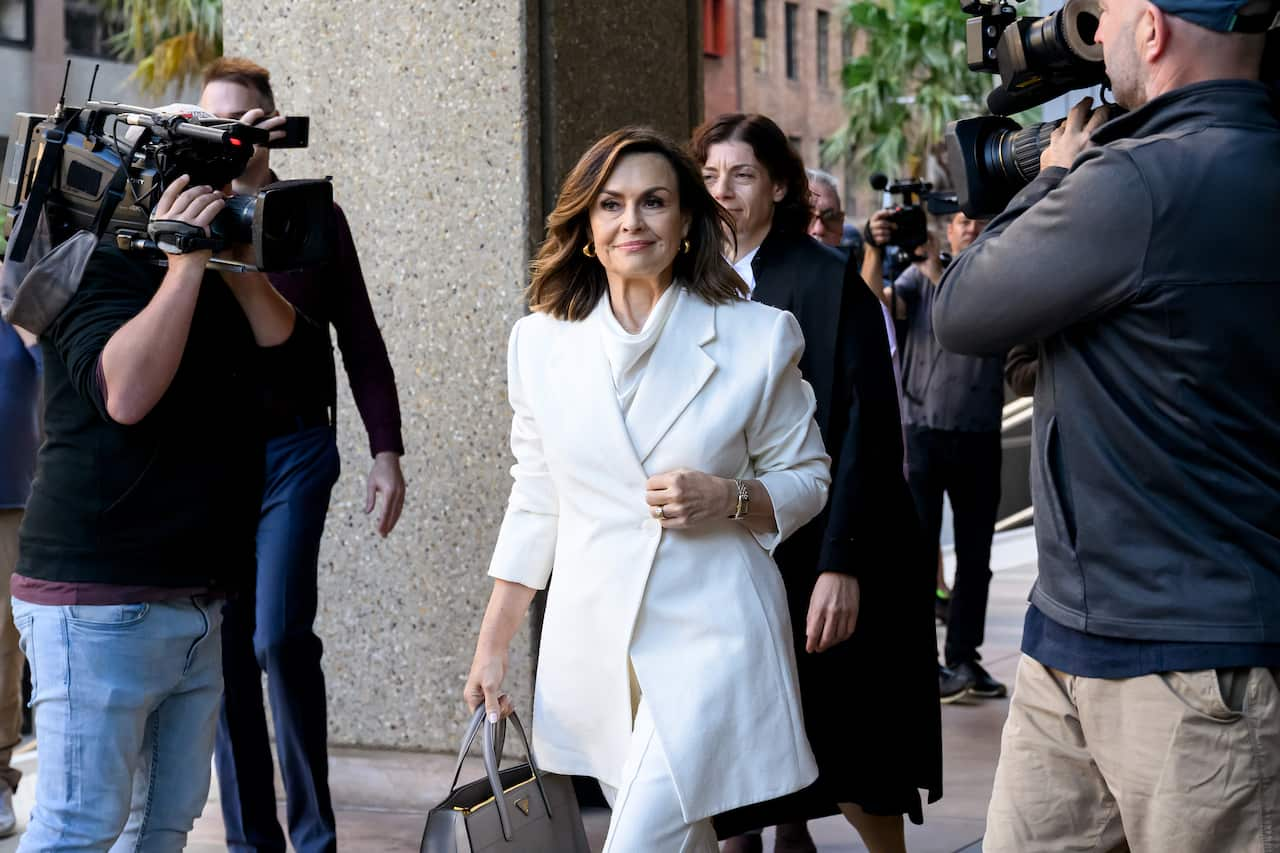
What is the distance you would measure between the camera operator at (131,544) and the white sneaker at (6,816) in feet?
6.97

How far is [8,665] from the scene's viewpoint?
5715 mm

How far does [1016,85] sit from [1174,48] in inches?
17.4

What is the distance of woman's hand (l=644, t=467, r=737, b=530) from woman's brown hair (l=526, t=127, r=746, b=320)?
0.45 metres

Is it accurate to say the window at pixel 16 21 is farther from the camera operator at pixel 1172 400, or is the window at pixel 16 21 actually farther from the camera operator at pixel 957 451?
the camera operator at pixel 1172 400

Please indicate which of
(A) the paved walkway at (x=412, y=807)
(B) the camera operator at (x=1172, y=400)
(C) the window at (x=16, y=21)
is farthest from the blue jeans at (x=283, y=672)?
(C) the window at (x=16, y=21)

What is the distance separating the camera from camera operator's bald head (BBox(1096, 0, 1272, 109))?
2.52 m

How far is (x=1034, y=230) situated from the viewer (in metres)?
2.54

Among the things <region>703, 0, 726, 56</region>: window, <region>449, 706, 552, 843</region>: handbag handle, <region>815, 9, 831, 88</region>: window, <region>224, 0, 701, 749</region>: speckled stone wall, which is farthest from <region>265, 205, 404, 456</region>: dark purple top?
<region>815, 9, 831, 88</region>: window

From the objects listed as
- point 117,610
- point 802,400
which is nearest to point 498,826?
point 117,610

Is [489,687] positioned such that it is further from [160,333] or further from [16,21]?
[16,21]

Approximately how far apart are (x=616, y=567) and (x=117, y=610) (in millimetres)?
948

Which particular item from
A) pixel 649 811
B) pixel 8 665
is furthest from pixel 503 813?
pixel 8 665

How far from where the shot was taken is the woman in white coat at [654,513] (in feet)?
10.8

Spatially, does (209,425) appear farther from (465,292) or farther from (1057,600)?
(465,292)
